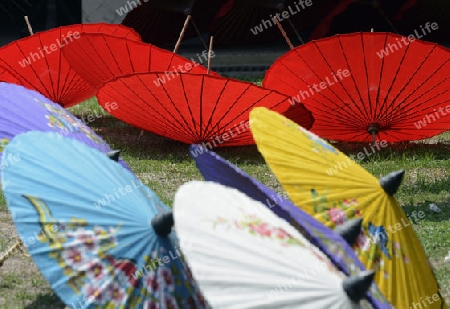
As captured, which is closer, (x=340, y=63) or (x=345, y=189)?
(x=345, y=189)

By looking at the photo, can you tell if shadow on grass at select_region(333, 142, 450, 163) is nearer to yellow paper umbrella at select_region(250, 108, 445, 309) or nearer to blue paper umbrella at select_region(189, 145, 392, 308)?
→ yellow paper umbrella at select_region(250, 108, 445, 309)

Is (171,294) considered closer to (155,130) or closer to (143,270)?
(143,270)

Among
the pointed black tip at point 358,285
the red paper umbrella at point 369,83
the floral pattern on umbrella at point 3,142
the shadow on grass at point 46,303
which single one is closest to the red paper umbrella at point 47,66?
the red paper umbrella at point 369,83

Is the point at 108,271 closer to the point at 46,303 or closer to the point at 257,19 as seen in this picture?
the point at 46,303

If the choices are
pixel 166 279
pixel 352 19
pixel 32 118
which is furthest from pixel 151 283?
pixel 352 19

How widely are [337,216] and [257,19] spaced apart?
16.1 feet

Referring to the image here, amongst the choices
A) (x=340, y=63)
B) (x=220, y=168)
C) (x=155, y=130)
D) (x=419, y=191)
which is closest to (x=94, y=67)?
(x=155, y=130)

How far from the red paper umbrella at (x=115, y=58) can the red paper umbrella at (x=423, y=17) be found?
2757 millimetres

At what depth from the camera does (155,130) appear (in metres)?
5.29

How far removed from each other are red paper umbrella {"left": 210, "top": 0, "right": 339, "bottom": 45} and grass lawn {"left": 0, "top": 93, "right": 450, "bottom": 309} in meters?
1.53

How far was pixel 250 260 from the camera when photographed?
218cm

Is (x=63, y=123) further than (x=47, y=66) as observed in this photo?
No

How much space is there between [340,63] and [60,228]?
2755mm

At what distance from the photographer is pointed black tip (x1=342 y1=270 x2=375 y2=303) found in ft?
6.82
